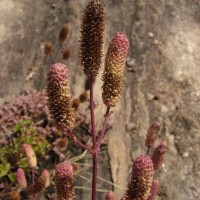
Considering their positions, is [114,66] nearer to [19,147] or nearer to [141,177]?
[141,177]

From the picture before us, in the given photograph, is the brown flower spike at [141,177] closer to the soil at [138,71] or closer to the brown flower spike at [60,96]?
the brown flower spike at [60,96]

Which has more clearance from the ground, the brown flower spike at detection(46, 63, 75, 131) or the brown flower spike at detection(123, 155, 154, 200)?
the brown flower spike at detection(46, 63, 75, 131)

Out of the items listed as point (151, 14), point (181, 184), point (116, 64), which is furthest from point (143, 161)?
point (151, 14)

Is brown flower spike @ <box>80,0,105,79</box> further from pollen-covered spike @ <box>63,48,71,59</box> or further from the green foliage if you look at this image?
pollen-covered spike @ <box>63,48,71,59</box>

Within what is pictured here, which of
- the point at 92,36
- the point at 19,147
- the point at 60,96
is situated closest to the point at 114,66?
the point at 92,36

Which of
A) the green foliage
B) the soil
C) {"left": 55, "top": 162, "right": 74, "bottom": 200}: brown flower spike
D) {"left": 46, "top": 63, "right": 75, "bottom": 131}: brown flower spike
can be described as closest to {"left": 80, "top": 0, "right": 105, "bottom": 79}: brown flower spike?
{"left": 46, "top": 63, "right": 75, "bottom": 131}: brown flower spike

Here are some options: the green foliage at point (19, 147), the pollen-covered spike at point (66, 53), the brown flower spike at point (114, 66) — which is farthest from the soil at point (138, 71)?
the brown flower spike at point (114, 66)
